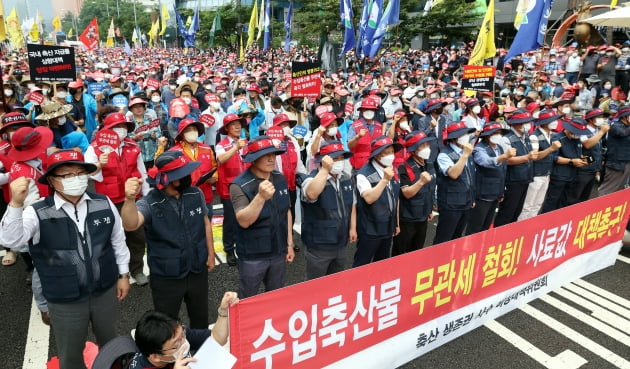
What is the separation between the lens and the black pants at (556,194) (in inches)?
279

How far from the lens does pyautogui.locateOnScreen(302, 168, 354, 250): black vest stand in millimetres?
4211

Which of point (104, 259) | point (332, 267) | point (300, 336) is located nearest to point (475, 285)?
point (332, 267)

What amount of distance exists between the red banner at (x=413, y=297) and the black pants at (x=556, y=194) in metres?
1.75

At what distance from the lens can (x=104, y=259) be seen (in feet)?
10.5

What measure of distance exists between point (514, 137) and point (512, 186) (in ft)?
2.23

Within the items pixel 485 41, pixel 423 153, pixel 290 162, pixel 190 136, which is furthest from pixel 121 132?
pixel 485 41

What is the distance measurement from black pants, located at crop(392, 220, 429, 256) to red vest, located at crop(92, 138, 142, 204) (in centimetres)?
306

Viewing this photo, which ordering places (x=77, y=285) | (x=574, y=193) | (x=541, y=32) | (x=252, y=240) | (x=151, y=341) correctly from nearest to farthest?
(x=151, y=341), (x=77, y=285), (x=252, y=240), (x=574, y=193), (x=541, y=32)

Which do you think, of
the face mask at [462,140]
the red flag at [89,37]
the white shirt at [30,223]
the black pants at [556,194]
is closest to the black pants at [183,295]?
the white shirt at [30,223]

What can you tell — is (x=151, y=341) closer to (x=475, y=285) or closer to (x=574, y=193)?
(x=475, y=285)

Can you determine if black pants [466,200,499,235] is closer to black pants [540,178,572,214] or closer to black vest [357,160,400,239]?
black pants [540,178,572,214]

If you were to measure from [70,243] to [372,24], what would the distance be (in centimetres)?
1079

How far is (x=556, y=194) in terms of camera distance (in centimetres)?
715

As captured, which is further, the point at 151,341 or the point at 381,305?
the point at 381,305
